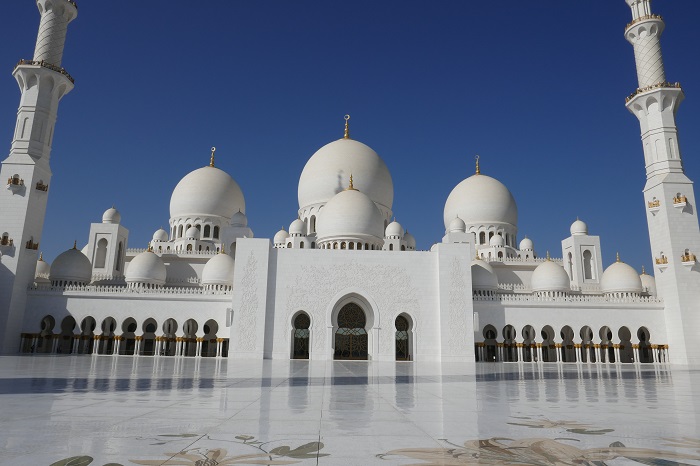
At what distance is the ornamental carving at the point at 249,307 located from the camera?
727 inches

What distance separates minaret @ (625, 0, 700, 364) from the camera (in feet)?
64.0

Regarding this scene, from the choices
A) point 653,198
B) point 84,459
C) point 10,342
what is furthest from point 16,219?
point 653,198

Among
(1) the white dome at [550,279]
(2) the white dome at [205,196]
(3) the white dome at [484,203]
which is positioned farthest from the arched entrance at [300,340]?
(3) the white dome at [484,203]

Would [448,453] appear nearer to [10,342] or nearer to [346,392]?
[346,392]

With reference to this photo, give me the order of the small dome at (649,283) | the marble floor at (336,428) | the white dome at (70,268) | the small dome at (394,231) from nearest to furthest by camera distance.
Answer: the marble floor at (336,428) → the white dome at (70,268) → the small dome at (394,231) → the small dome at (649,283)

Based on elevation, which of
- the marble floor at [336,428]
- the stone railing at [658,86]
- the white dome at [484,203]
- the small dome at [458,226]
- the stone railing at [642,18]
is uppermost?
the stone railing at [642,18]

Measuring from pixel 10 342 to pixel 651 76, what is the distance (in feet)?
93.8

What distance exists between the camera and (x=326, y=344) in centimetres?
1888

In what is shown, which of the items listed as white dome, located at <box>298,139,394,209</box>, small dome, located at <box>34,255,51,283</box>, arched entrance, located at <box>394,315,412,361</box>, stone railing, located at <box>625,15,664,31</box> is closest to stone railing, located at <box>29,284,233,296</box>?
A: arched entrance, located at <box>394,315,412,361</box>

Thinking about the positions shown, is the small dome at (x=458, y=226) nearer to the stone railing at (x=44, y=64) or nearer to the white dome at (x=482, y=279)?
the white dome at (x=482, y=279)

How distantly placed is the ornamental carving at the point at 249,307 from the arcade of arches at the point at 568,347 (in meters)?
9.16

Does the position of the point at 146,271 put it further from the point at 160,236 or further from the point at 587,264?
the point at 587,264

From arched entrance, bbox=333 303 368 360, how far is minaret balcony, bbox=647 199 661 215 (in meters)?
13.0

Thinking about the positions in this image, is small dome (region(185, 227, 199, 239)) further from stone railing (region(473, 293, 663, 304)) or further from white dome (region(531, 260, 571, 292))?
white dome (region(531, 260, 571, 292))
